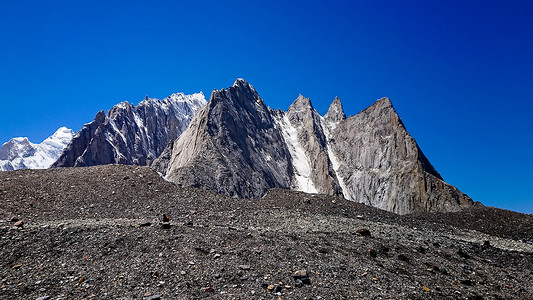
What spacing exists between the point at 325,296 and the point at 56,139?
22320 centimetres

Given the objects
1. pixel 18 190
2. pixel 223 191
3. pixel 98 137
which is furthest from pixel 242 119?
pixel 18 190

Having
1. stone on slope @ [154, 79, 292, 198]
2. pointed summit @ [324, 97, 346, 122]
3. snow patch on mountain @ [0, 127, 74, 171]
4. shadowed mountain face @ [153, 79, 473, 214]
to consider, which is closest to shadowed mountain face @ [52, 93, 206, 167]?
shadowed mountain face @ [153, 79, 473, 214]

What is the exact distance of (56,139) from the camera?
7603 inches

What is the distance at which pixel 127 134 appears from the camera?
133250mm

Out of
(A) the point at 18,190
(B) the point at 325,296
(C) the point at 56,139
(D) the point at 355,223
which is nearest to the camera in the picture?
(B) the point at 325,296

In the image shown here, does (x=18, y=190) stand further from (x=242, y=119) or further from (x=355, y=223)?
(x=242, y=119)

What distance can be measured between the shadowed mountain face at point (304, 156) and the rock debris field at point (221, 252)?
4604 cm

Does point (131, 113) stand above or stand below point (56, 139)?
above

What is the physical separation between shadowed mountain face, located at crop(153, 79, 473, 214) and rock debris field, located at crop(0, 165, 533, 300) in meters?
46.0

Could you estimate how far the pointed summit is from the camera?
121238mm

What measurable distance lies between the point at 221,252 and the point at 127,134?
135 metres

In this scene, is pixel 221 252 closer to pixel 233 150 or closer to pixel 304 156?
pixel 233 150

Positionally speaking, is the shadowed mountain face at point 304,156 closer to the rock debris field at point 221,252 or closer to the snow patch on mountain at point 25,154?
the rock debris field at point 221,252

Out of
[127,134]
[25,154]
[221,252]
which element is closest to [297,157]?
[127,134]
